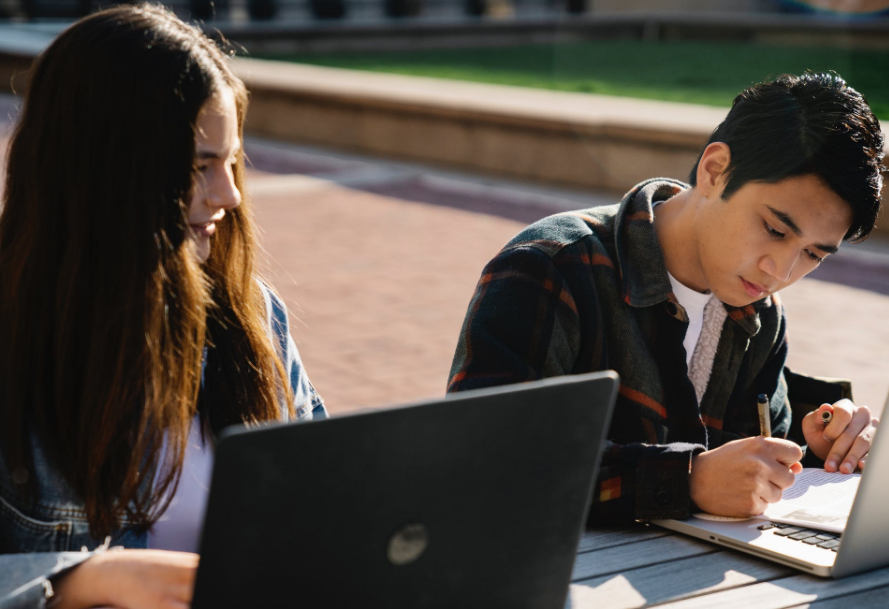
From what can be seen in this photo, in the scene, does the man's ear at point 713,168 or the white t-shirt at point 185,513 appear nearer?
the white t-shirt at point 185,513

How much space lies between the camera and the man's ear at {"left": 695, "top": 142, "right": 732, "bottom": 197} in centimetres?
209

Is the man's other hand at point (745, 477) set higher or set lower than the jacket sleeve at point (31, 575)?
lower

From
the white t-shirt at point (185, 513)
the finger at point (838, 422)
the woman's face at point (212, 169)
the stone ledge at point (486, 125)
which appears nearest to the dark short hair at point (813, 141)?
the finger at point (838, 422)

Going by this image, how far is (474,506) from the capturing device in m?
1.10

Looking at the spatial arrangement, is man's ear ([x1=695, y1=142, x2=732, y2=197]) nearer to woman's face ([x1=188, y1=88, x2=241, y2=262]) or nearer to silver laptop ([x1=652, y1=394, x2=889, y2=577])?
silver laptop ([x1=652, y1=394, x2=889, y2=577])

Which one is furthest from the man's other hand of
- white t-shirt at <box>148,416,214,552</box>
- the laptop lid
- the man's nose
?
white t-shirt at <box>148,416,214,552</box>

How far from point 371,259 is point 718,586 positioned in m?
5.43

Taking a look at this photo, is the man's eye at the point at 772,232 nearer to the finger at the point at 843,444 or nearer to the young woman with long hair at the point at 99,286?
the finger at the point at 843,444

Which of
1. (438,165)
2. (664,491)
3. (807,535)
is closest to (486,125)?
(438,165)

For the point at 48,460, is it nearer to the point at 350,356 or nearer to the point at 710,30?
the point at 350,356

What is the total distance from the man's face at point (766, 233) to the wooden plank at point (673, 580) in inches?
23.5

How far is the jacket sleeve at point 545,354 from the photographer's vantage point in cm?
181

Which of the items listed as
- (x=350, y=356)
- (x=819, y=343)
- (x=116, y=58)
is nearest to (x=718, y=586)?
(x=116, y=58)

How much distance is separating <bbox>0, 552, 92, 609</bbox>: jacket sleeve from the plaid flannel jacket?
81cm
